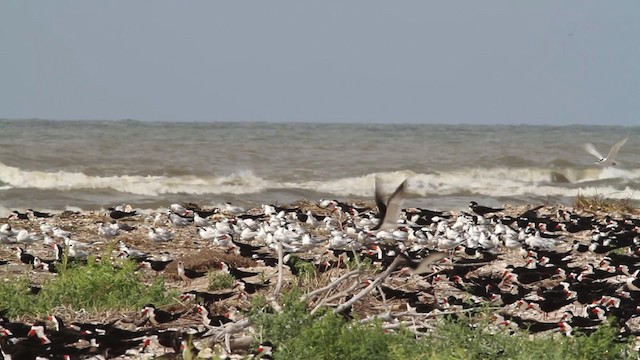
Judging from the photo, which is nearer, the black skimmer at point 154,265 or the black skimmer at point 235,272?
the black skimmer at point 235,272

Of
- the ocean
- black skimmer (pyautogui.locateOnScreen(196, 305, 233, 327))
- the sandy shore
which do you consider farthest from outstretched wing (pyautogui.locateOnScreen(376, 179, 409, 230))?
the ocean

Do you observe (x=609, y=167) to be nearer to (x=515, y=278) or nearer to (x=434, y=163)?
(x=434, y=163)

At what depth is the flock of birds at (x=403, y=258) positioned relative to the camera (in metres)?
6.07

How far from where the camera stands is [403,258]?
5.68 meters

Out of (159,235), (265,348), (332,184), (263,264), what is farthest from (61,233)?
(332,184)

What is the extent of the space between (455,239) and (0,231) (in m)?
5.26

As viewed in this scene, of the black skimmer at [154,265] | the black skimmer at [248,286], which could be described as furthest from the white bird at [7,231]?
the black skimmer at [248,286]

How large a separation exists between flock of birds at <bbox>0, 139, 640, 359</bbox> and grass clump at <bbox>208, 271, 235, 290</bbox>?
78mm

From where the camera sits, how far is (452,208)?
59.6 ft

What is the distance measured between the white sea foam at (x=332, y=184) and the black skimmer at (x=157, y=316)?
1309cm

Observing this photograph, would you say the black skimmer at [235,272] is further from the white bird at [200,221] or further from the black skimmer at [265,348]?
the white bird at [200,221]

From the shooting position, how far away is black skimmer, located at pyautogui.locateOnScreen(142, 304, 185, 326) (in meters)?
6.70

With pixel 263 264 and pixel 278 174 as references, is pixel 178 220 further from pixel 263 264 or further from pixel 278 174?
pixel 278 174

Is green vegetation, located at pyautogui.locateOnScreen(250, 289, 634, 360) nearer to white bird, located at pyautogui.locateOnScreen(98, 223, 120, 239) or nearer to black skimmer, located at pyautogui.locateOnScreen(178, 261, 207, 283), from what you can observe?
black skimmer, located at pyautogui.locateOnScreen(178, 261, 207, 283)
